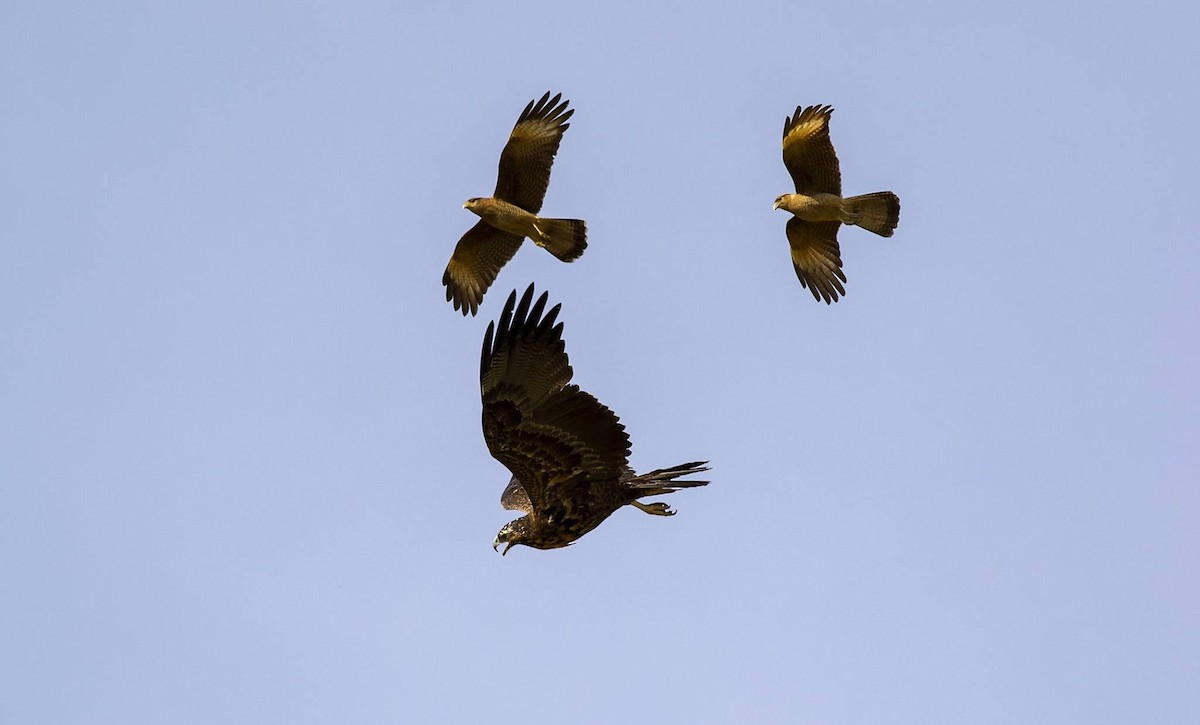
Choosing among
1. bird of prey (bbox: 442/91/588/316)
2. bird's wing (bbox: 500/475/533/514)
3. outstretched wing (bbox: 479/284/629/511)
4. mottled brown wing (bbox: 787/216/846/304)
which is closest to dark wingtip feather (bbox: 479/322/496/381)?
outstretched wing (bbox: 479/284/629/511)

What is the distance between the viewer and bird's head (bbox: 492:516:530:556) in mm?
14852

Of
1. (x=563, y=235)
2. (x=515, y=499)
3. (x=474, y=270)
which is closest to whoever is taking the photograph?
(x=515, y=499)

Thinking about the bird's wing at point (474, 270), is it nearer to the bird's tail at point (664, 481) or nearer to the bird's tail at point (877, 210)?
the bird's tail at point (877, 210)

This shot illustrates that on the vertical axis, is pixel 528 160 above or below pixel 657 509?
above

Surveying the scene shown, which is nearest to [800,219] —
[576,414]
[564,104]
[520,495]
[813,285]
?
[813,285]

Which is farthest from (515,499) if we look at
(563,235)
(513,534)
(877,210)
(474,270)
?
(877,210)

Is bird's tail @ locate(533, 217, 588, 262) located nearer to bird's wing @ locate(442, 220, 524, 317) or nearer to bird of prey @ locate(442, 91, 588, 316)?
bird of prey @ locate(442, 91, 588, 316)

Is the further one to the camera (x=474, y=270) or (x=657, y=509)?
(x=474, y=270)

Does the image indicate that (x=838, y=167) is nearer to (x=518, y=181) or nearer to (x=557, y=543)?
(x=518, y=181)

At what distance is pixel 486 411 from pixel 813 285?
938cm

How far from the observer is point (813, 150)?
840 inches

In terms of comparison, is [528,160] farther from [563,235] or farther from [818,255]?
[818,255]

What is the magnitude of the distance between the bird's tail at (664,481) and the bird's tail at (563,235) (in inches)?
253

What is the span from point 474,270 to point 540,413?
851 cm
